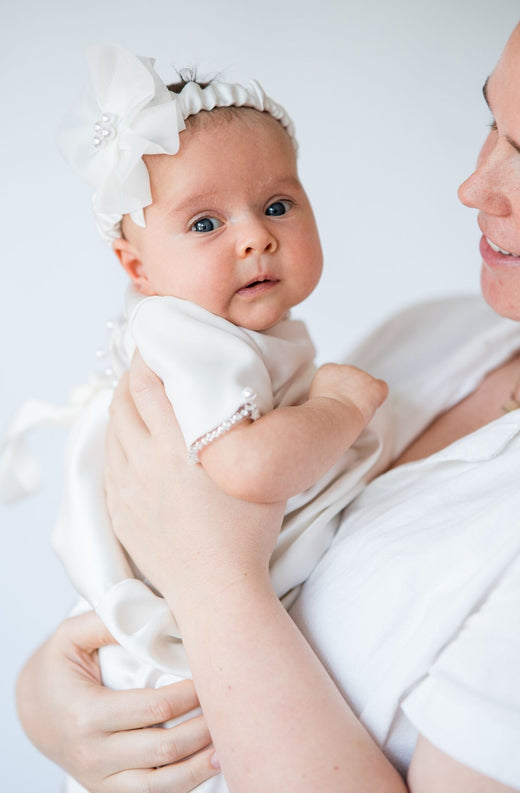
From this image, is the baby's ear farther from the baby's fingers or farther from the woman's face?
the baby's fingers

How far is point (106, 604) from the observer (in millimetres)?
1280

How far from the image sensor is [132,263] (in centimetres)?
145

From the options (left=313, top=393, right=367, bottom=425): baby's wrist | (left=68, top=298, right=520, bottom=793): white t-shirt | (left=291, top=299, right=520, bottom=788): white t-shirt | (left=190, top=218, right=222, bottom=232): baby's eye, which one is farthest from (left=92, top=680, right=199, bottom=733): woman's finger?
(left=190, top=218, right=222, bottom=232): baby's eye

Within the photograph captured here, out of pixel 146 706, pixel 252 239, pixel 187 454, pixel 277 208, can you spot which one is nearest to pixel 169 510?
pixel 187 454

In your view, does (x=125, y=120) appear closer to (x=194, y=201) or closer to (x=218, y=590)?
(x=194, y=201)

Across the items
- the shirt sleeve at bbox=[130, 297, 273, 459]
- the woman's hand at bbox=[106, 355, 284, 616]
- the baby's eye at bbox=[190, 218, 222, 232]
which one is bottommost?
the woman's hand at bbox=[106, 355, 284, 616]

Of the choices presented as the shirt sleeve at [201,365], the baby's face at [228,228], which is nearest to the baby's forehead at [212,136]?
the baby's face at [228,228]

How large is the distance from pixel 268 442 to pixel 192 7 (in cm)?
187

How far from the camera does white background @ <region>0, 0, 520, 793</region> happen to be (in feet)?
7.86

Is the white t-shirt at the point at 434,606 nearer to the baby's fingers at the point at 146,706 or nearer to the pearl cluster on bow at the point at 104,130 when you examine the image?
the baby's fingers at the point at 146,706

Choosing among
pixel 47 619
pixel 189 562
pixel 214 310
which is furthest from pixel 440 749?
pixel 47 619

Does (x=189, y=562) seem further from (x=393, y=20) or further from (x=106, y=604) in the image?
(x=393, y=20)

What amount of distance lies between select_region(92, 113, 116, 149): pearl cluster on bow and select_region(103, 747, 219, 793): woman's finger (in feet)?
3.34

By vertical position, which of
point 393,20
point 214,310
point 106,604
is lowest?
point 106,604
